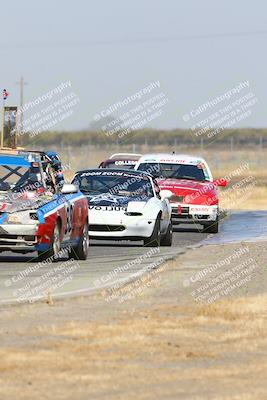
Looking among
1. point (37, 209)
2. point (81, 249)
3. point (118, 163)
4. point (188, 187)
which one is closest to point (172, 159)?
point (188, 187)

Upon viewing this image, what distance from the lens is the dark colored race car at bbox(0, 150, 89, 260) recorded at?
1856 centimetres

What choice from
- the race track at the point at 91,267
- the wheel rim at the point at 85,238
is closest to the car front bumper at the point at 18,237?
the race track at the point at 91,267

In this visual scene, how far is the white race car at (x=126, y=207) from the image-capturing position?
2294cm

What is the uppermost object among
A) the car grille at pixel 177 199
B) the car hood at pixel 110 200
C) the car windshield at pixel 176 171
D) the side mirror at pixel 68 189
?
the side mirror at pixel 68 189

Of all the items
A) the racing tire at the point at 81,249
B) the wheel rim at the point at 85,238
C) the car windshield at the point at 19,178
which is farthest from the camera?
the wheel rim at the point at 85,238

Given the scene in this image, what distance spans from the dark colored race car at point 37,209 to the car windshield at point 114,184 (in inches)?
146

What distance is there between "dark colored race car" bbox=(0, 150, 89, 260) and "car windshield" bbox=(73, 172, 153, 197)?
372cm

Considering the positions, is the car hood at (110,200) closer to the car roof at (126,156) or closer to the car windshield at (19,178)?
the car windshield at (19,178)

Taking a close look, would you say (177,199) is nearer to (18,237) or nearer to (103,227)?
(103,227)

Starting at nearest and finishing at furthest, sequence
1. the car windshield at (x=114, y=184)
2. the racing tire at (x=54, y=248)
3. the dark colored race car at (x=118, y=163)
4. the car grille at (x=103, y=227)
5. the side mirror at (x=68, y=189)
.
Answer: the racing tire at (x=54, y=248)
the side mirror at (x=68, y=189)
the car grille at (x=103, y=227)
the car windshield at (x=114, y=184)
the dark colored race car at (x=118, y=163)

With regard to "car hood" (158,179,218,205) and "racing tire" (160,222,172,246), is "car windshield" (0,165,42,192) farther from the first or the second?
"car hood" (158,179,218,205)

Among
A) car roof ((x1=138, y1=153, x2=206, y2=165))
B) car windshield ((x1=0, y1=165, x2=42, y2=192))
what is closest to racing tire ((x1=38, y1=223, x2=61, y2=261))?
car windshield ((x1=0, y1=165, x2=42, y2=192))

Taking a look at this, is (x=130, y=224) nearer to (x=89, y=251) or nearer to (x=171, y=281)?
(x=89, y=251)

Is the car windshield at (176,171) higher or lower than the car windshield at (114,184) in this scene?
lower
